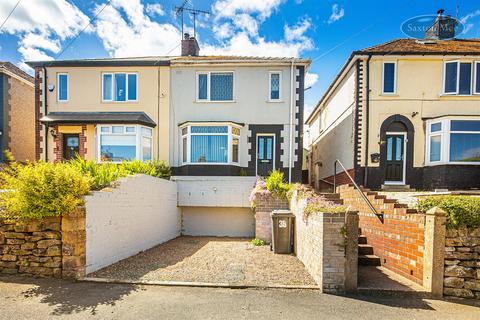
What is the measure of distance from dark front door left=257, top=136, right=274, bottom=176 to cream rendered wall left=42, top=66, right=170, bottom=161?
4.35 meters

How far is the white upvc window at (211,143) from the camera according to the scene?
11.6 metres

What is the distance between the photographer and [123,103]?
12.1 meters

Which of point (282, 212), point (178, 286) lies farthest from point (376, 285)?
point (178, 286)

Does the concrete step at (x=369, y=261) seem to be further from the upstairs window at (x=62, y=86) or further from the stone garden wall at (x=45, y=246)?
the upstairs window at (x=62, y=86)

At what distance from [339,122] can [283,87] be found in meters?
3.57

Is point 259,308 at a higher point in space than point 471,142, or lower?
lower

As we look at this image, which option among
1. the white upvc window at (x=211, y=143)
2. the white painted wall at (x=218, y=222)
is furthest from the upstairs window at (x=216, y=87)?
the white painted wall at (x=218, y=222)

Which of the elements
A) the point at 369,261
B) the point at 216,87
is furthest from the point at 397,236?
the point at 216,87

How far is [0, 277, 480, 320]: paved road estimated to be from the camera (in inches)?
146

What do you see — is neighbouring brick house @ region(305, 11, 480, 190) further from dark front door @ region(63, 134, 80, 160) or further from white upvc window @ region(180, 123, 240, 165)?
dark front door @ region(63, 134, 80, 160)

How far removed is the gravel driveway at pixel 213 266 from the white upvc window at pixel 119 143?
555 cm

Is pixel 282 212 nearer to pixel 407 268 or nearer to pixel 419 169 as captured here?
pixel 407 268

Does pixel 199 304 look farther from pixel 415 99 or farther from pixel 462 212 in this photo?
pixel 415 99

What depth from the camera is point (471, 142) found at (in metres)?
10.0
